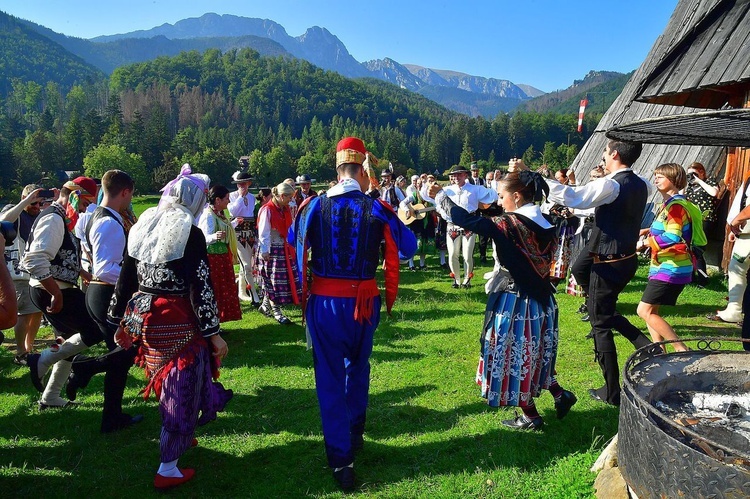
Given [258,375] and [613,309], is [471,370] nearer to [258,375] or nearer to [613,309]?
[613,309]

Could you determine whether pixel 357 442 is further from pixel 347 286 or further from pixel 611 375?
pixel 611 375

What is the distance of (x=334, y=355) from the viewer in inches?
132

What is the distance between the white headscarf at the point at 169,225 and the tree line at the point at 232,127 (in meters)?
52.5

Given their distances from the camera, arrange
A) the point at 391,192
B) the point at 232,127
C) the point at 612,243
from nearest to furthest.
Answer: the point at 612,243, the point at 391,192, the point at 232,127

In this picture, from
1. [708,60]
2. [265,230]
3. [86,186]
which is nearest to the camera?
[86,186]

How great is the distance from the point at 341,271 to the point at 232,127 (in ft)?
381

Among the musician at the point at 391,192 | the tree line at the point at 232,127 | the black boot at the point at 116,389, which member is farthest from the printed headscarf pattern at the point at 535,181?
the tree line at the point at 232,127

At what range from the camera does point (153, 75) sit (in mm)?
142250

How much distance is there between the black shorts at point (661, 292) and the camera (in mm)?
4180

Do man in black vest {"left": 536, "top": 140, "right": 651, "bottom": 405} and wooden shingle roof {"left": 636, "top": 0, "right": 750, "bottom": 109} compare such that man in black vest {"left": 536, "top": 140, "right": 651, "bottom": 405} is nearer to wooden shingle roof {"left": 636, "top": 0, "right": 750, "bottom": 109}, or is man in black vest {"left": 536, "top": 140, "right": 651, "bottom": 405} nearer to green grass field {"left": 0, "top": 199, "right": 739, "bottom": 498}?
green grass field {"left": 0, "top": 199, "right": 739, "bottom": 498}

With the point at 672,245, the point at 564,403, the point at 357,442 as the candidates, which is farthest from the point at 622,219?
the point at 357,442

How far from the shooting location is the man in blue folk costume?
10.7 feet

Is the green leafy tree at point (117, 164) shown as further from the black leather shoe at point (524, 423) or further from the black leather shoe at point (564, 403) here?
the black leather shoe at point (564, 403)

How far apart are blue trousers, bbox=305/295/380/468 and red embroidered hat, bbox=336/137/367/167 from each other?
978 mm
